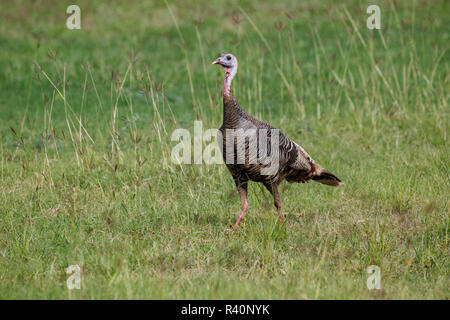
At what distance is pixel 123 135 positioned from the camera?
26.6 feet

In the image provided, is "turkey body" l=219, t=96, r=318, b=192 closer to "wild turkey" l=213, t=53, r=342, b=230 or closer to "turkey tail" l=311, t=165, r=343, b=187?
"wild turkey" l=213, t=53, r=342, b=230

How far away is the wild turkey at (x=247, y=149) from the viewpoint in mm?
5215

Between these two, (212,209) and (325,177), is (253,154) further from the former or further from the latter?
(325,177)

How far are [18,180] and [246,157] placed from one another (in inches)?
103

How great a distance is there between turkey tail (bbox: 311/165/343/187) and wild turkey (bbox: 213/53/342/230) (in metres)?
0.16


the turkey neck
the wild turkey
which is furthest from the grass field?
the turkey neck

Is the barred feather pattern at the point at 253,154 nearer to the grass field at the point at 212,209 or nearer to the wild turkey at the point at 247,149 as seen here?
the wild turkey at the point at 247,149

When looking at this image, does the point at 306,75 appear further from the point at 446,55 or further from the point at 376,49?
the point at 446,55

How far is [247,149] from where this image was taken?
5207 millimetres

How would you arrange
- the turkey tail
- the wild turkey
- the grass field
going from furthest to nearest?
the turkey tail, the wild turkey, the grass field

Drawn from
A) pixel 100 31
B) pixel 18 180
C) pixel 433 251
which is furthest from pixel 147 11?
pixel 433 251

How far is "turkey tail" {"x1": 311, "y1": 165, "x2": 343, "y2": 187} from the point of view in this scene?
605cm

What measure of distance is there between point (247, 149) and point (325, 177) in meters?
1.25

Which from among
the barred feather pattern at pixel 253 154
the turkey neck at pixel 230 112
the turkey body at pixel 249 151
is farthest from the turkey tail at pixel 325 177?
the turkey neck at pixel 230 112
